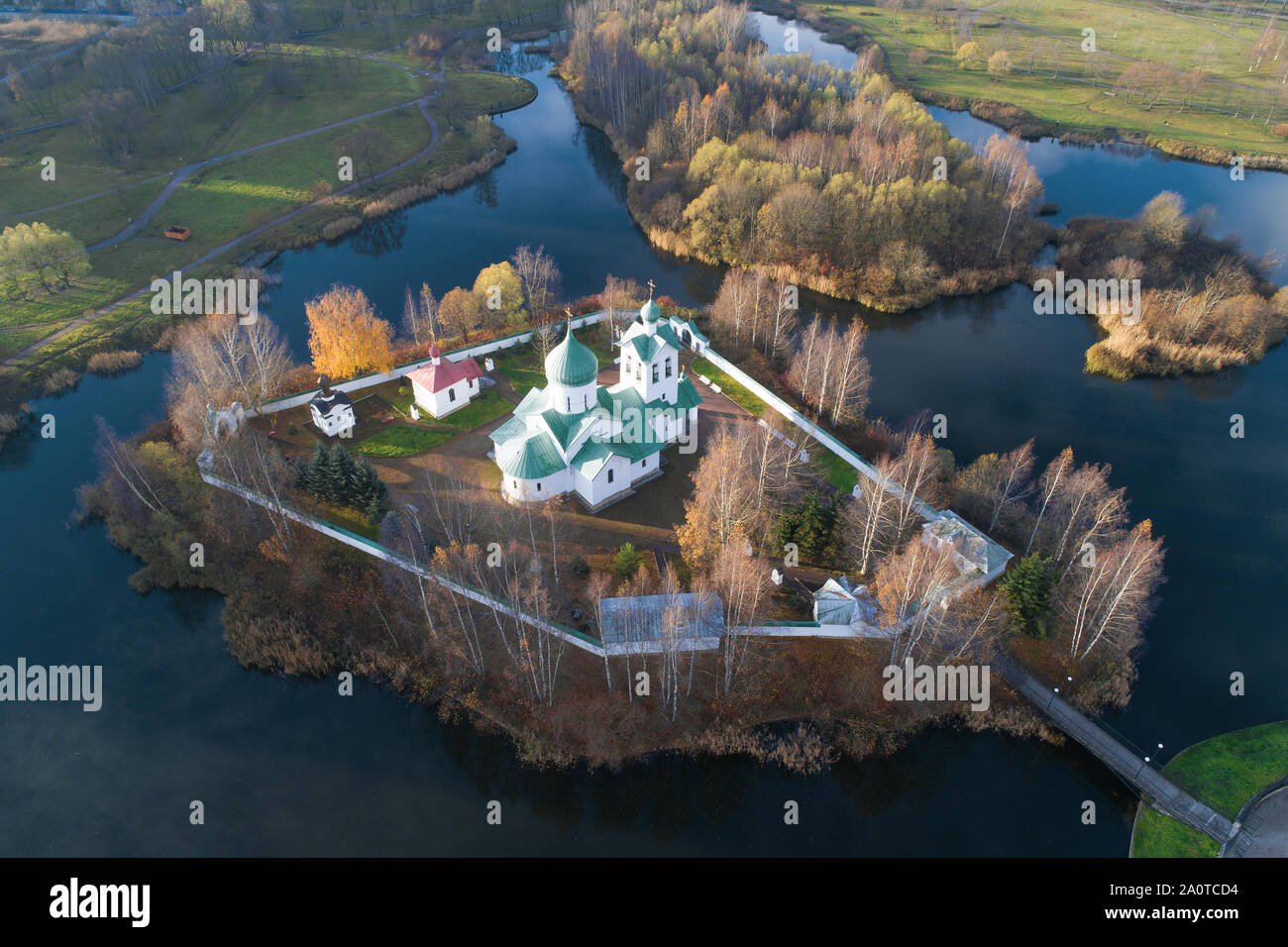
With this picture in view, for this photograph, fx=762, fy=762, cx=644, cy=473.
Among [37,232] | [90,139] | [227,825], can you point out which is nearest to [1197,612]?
[227,825]

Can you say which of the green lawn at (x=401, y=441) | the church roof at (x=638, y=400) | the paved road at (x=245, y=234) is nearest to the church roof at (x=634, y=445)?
the church roof at (x=638, y=400)

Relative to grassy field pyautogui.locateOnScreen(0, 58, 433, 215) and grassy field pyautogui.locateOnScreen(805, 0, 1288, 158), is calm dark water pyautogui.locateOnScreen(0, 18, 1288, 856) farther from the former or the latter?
grassy field pyautogui.locateOnScreen(805, 0, 1288, 158)

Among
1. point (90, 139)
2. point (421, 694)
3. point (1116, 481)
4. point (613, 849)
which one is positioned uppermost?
point (90, 139)

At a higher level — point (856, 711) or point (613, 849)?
point (856, 711)

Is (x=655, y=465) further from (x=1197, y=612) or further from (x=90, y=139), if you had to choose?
(x=90, y=139)

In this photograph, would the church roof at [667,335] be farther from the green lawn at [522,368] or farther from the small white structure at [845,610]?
the small white structure at [845,610]

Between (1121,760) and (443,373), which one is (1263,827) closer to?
(1121,760)

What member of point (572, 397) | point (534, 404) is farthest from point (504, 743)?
point (534, 404)

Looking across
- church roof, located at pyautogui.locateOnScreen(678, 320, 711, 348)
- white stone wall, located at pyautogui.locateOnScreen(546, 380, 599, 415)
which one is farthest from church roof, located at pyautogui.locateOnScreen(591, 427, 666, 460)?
church roof, located at pyautogui.locateOnScreen(678, 320, 711, 348)
